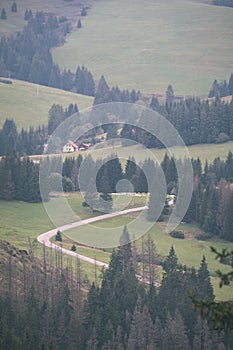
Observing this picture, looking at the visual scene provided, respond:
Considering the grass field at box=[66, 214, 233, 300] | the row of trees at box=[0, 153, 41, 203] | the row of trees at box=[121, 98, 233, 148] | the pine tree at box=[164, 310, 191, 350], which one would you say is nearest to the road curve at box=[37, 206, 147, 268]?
the grass field at box=[66, 214, 233, 300]

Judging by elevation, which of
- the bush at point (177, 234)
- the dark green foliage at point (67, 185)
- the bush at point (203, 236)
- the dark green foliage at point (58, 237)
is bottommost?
the bush at point (203, 236)

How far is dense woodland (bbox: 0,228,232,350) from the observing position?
68500mm

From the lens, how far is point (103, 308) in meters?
75.0

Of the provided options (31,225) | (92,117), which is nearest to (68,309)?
(31,225)

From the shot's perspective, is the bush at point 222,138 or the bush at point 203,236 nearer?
the bush at point 203,236

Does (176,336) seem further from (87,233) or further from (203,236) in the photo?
(203,236)

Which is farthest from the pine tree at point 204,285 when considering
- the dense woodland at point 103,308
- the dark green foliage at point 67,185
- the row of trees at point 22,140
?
the row of trees at point 22,140

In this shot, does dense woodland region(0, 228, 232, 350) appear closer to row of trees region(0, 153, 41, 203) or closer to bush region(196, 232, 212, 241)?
bush region(196, 232, 212, 241)

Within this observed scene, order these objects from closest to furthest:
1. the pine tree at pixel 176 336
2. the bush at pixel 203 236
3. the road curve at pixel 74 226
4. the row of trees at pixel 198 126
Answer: the pine tree at pixel 176 336 < the road curve at pixel 74 226 < the bush at pixel 203 236 < the row of trees at pixel 198 126

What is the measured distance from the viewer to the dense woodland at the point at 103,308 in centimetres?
6850

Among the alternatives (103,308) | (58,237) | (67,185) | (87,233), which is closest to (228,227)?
(87,233)

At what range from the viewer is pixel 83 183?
121 m

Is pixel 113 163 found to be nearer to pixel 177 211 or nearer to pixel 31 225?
pixel 177 211

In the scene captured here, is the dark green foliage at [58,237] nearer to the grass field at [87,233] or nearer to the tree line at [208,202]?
the grass field at [87,233]
